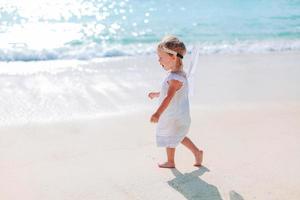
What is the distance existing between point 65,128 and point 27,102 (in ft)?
3.85

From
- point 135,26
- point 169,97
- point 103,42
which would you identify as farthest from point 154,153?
point 135,26

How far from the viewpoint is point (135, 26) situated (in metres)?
15.0

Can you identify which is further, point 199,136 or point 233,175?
point 199,136

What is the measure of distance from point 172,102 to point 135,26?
11.0 m

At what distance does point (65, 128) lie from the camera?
212 inches

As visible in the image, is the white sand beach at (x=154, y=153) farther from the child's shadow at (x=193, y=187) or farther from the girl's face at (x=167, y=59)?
the girl's face at (x=167, y=59)

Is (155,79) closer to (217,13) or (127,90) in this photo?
(127,90)

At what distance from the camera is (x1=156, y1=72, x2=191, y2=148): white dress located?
4234 mm

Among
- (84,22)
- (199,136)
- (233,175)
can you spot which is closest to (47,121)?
(199,136)

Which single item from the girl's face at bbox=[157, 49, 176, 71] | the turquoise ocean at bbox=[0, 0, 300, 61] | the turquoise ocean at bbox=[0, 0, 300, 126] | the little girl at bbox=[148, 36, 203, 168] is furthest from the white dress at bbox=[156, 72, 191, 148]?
the turquoise ocean at bbox=[0, 0, 300, 61]

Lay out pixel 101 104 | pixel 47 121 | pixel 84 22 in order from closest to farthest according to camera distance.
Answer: pixel 47 121
pixel 101 104
pixel 84 22

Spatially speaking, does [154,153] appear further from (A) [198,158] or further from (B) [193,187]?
(B) [193,187]

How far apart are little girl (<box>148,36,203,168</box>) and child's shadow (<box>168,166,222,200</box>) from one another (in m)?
0.19

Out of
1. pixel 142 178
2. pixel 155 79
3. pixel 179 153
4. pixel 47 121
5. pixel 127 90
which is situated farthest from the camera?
pixel 155 79
